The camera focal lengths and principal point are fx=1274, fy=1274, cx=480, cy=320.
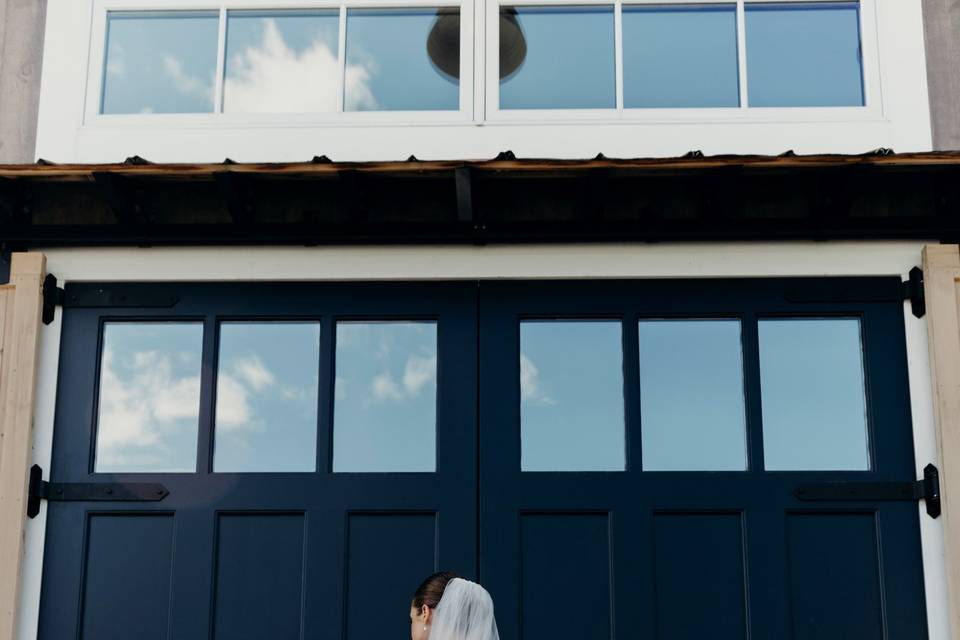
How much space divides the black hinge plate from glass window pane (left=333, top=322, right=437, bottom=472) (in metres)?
1.80

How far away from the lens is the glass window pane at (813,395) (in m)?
6.06

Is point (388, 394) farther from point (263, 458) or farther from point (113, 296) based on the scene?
point (113, 296)

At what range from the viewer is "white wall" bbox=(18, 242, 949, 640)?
621 cm

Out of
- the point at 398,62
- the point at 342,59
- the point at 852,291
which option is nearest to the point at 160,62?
the point at 342,59

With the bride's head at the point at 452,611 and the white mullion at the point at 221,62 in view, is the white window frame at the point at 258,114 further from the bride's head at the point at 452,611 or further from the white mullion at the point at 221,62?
the bride's head at the point at 452,611

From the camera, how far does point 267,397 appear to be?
20.4 ft

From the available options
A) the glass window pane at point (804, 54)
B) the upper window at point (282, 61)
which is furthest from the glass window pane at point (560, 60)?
the glass window pane at point (804, 54)

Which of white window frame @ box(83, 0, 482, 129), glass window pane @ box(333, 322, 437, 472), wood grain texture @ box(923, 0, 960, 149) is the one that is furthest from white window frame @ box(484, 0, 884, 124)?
glass window pane @ box(333, 322, 437, 472)

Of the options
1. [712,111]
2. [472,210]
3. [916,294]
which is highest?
[712,111]

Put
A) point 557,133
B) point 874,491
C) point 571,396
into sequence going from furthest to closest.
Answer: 1. point 557,133
2. point 571,396
3. point 874,491

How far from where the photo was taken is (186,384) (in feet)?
20.6

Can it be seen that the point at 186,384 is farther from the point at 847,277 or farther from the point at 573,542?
the point at 847,277

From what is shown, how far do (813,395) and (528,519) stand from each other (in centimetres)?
150

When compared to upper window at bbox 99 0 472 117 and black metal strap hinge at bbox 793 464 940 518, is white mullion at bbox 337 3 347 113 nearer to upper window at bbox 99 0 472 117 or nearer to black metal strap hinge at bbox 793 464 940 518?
upper window at bbox 99 0 472 117
